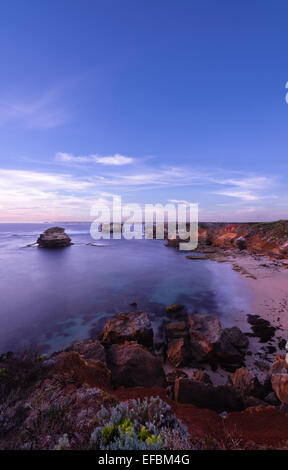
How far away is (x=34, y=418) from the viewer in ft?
11.6

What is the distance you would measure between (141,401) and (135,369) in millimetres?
1760

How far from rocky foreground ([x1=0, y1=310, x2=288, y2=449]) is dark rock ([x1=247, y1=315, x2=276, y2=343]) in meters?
1.57

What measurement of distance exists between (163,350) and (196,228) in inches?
2258

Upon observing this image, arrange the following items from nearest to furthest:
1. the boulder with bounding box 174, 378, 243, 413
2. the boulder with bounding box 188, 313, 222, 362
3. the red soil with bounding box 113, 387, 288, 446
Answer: the red soil with bounding box 113, 387, 288, 446
the boulder with bounding box 174, 378, 243, 413
the boulder with bounding box 188, 313, 222, 362

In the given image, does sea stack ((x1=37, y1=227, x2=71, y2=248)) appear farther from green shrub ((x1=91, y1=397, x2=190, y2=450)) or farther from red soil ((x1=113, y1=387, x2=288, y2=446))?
green shrub ((x1=91, y1=397, x2=190, y2=450))

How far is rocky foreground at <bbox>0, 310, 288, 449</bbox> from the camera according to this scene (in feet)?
10.0

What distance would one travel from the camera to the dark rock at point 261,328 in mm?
9281

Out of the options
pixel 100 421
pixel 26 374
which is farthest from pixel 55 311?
pixel 100 421

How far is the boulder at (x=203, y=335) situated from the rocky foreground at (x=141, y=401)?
5cm

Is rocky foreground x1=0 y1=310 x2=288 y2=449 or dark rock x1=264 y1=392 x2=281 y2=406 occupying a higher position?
rocky foreground x1=0 y1=310 x2=288 y2=449

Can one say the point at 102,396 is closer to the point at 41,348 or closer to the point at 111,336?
the point at 111,336

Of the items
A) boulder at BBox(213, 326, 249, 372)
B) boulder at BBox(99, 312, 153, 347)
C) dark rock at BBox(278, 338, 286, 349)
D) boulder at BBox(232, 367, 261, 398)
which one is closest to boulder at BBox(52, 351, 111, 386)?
boulder at BBox(99, 312, 153, 347)

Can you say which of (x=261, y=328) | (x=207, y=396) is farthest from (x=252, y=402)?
(x=261, y=328)

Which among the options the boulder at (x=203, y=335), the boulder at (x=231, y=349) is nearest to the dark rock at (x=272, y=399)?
the boulder at (x=231, y=349)
